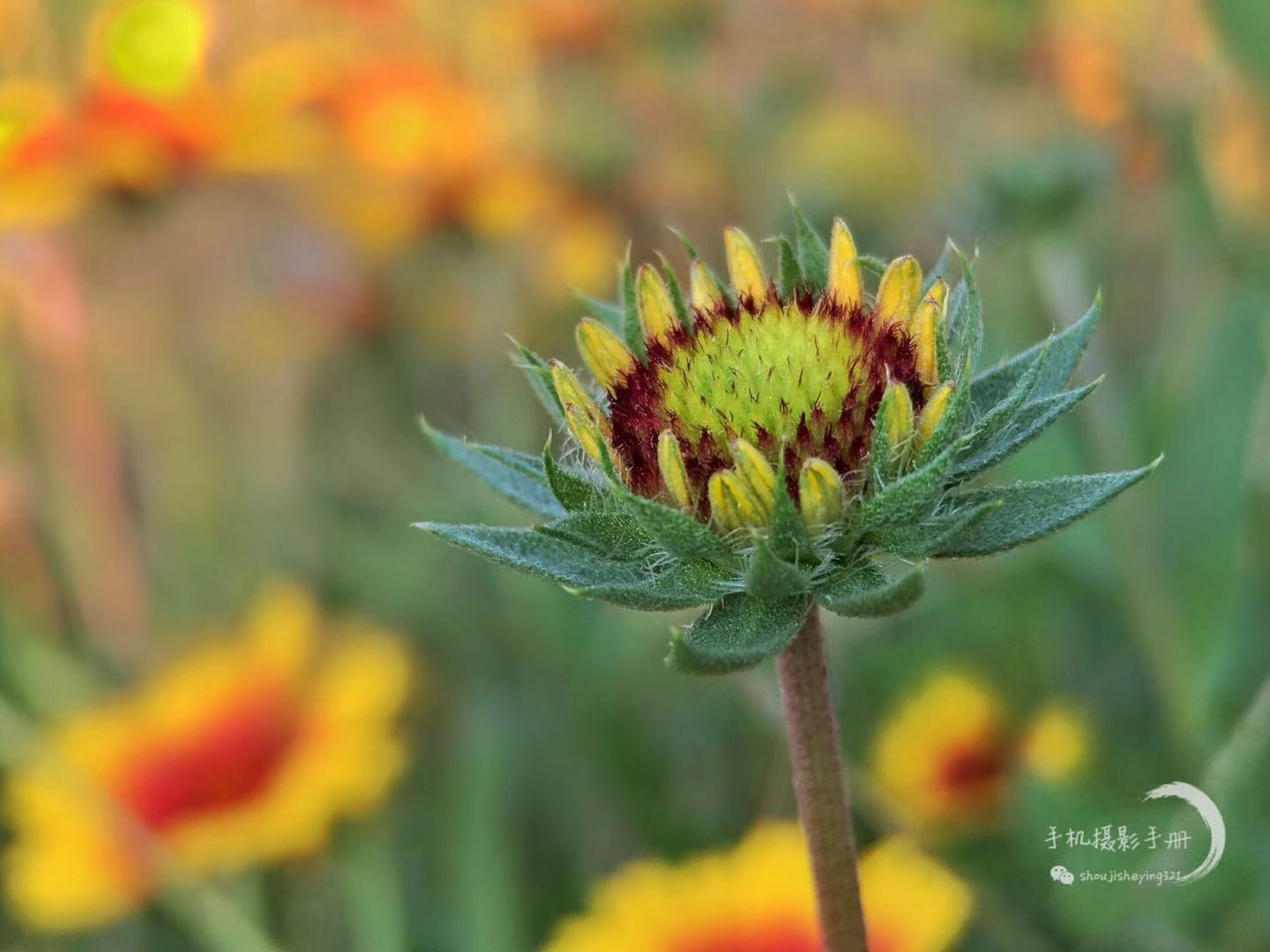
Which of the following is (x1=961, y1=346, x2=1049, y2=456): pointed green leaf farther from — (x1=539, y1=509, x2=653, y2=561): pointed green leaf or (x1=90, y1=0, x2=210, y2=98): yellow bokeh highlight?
(x1=90, y1=0, x2=210, y2=98): yellow bokeh highlight

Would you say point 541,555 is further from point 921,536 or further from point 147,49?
point 147,49

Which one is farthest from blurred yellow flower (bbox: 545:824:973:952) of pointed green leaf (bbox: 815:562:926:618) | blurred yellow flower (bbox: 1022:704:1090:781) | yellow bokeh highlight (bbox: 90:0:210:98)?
yellow bokeh highlight (bbox: 90:0:210:98)

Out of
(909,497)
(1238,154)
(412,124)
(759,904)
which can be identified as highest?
(412,124)

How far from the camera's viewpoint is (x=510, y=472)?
413 millimetres

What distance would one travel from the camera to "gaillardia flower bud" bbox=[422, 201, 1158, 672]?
0.33 meters

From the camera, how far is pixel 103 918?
2.59ft

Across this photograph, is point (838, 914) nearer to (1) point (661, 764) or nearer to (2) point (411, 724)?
(1) point (661, 764)

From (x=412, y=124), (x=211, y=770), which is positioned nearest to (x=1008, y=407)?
(x=211, y=770)

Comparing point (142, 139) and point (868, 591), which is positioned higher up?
point (142, 139)

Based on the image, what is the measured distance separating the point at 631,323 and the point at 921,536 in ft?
0.36

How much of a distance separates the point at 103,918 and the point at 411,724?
31cm

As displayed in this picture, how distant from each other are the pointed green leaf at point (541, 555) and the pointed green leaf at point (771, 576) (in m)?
0.04

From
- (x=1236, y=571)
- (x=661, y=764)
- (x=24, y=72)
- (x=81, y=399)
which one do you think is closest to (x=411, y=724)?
(x=661, y=764)

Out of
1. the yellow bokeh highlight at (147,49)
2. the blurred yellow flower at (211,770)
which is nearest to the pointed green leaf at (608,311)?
the blurred yellow flower at (211,770)
